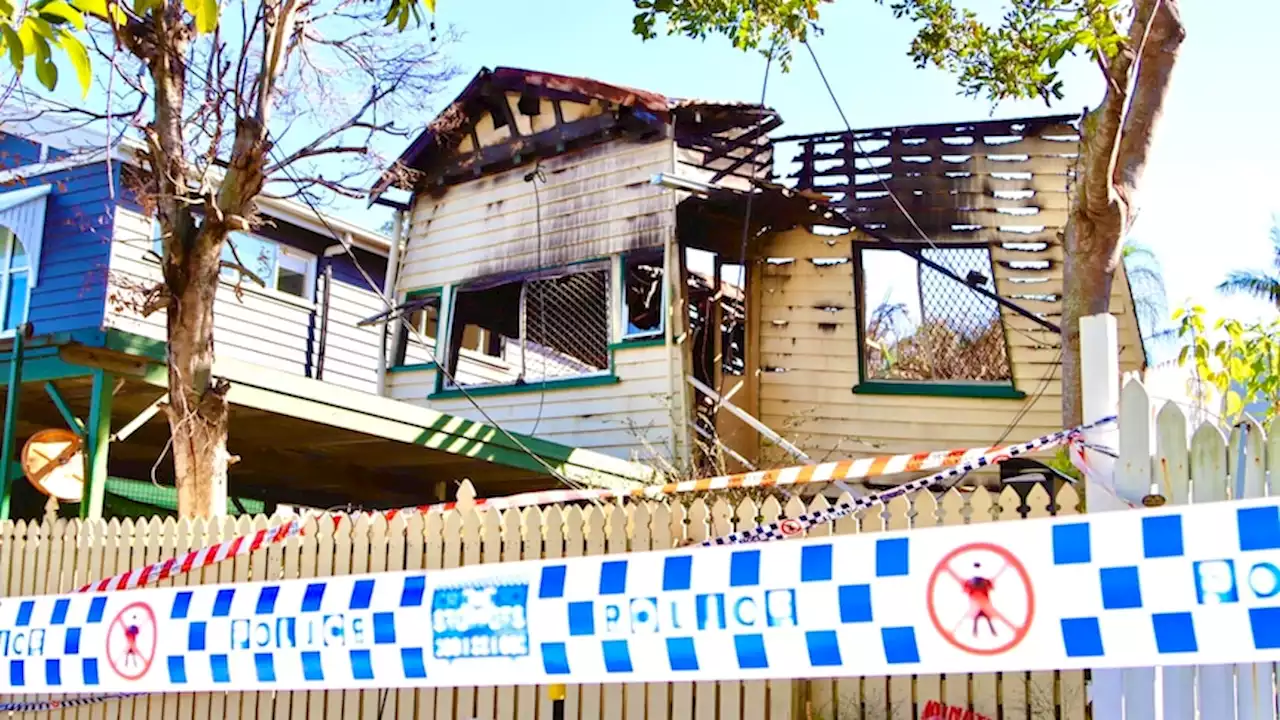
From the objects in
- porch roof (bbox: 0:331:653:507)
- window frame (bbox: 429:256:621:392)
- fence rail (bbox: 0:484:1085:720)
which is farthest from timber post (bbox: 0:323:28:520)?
window frame (bbox: 429:256:621:392)

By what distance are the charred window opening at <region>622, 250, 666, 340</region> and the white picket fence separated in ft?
30.1

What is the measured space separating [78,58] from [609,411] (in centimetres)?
1079

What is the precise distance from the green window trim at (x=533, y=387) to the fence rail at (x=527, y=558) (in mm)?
6208

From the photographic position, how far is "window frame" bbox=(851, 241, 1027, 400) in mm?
13672

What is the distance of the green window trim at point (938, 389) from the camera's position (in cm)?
1362

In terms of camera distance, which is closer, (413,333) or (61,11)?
(61,11)

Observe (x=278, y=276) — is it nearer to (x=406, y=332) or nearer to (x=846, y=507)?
(x=406, y=332)

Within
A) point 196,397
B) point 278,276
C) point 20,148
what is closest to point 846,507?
point 196,397

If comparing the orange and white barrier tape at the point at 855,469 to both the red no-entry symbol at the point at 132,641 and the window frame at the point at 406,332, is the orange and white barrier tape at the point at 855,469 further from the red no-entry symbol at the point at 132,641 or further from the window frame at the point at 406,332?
the window frame at the point at 406,332

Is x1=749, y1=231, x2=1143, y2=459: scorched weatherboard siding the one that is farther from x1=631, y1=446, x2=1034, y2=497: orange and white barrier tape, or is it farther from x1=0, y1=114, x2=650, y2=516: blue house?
x1=631, y1=446, x2=1034, y2=497: orange and white barrier tape

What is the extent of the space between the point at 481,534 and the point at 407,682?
1.03m

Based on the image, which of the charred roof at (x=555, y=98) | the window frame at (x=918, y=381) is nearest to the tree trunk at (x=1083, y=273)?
the window frame at (x=918, y=381)

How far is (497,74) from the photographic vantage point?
1619 cm

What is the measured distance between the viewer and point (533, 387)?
15258 mm
